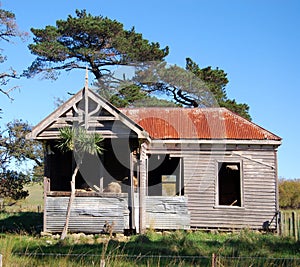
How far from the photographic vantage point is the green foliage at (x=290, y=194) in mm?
35188

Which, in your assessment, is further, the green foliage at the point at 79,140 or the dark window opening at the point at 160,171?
the dark window opening at the point at 160,171

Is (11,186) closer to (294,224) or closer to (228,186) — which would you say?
(228,186)

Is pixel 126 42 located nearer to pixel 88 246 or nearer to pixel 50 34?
pixel 50 34

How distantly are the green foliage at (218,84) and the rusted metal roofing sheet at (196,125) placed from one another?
37.1 feet

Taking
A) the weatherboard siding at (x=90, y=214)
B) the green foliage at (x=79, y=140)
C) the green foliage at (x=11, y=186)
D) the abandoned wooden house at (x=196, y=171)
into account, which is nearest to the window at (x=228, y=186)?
the abandoned wooden house at (x=196, y=171)

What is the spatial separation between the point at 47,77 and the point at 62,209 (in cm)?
1712

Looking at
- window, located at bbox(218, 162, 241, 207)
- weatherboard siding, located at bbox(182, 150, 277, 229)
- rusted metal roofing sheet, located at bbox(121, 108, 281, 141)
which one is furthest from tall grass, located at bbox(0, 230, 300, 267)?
window, located at bbox(218, 162, 241, 207)

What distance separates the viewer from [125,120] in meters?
16.0

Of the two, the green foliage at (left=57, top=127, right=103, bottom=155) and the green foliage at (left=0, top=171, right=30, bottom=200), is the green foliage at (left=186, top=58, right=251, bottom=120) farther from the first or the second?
the green foliage at (left=57, top=127, right=103, bottom=155)

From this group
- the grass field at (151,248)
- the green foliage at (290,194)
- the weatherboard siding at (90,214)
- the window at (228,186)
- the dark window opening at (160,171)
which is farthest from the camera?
the green foliage at (290,194)

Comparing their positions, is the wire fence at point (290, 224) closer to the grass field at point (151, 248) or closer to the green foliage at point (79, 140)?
the grass field at point (151, 248)

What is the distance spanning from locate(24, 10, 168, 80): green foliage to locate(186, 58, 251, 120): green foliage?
360 cm

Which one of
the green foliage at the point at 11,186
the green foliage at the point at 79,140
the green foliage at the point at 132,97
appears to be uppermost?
the green foliage at the point at 132,97

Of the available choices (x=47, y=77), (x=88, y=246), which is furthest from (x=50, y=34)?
(x=88, y=246)
